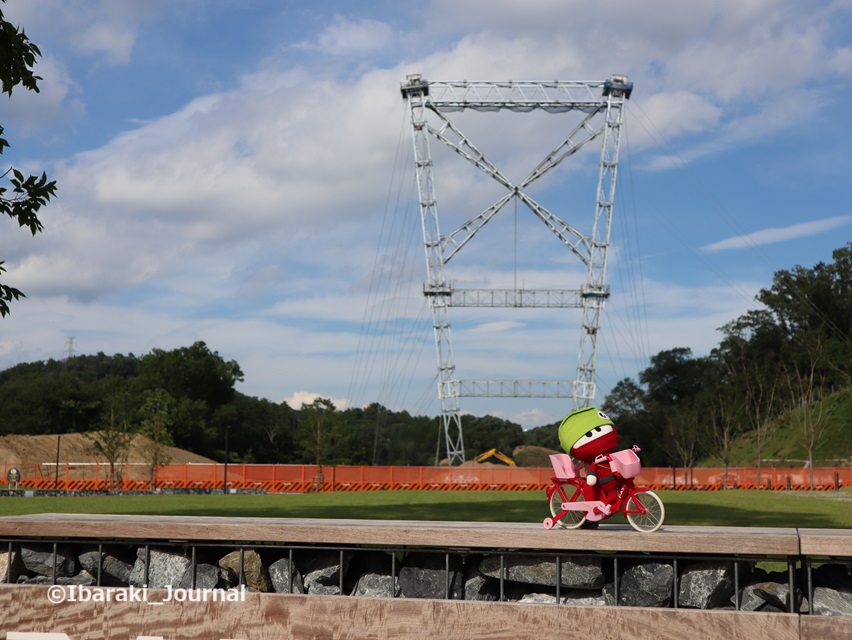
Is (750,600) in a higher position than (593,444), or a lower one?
lower

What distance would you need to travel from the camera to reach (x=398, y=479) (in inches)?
1826

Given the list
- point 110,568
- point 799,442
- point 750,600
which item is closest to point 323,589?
point 110,568

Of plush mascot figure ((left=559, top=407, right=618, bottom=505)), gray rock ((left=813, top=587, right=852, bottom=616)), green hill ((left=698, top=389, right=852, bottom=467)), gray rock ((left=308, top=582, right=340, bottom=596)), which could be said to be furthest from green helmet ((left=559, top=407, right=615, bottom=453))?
green hill ((left=698, top=389, right=852, bottom=467))

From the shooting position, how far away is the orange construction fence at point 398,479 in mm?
44219

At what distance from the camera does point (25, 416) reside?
8031cm

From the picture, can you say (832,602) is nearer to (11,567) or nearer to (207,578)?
(207,578)

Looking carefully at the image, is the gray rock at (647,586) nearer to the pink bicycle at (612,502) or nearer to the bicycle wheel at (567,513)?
the pink bicycle at (612,502)

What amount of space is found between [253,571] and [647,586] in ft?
9.24

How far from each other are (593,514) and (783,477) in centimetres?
4386

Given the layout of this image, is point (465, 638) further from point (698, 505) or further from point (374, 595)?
point (698, 505)

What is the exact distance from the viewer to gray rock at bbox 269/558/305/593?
7.07m

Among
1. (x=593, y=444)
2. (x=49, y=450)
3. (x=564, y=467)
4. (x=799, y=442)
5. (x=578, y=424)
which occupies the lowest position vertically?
(x=564, y=467)

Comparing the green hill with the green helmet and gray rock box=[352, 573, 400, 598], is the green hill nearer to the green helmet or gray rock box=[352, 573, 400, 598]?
the green helmet

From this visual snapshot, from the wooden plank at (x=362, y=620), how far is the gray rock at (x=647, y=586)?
0.62 ft
